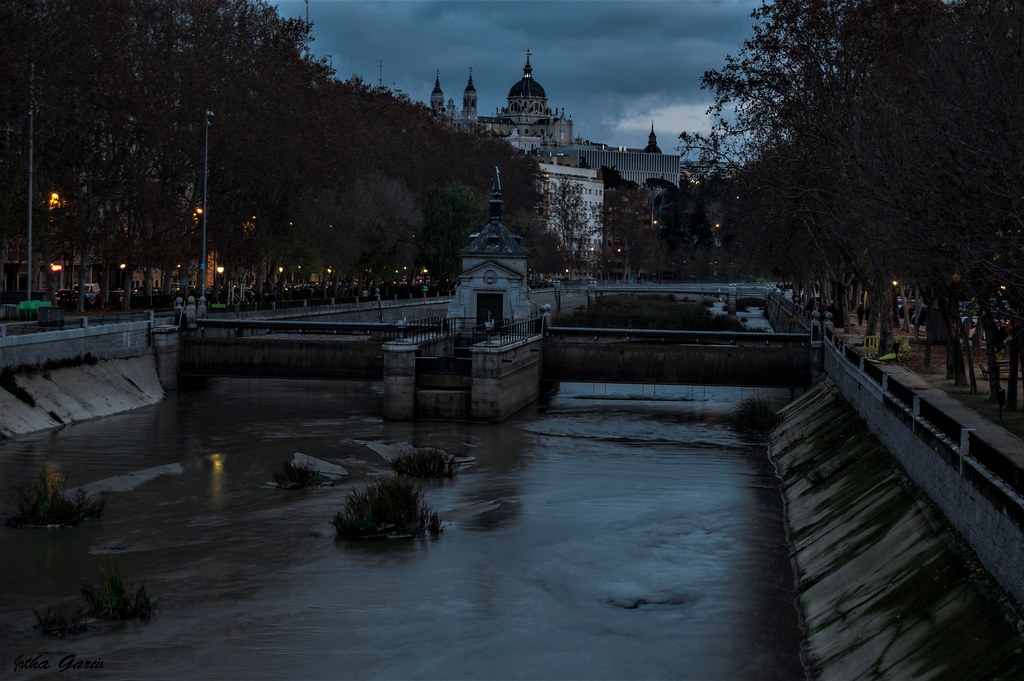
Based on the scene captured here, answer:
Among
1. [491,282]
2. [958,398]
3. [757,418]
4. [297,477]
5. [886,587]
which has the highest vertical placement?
[491,282]

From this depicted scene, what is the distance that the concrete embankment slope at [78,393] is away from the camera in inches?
1729

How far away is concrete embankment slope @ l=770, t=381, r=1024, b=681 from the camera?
1628cm

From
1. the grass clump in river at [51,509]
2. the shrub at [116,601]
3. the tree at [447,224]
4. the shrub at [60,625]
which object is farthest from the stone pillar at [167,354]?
the tree at [447,224]

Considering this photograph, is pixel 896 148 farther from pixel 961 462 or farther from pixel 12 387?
pixel 12 387

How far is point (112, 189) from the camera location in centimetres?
6719

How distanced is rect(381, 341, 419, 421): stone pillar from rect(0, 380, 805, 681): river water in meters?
4.79

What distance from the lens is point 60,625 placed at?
21531 millimetres

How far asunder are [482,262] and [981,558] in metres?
43.5

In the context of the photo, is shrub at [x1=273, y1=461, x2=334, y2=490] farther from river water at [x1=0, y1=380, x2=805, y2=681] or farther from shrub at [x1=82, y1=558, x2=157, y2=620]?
shrub at [x1=82, y1=558, x2=157, y2=620]

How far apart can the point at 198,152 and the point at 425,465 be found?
4235cm

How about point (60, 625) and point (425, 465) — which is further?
point (425, 465)

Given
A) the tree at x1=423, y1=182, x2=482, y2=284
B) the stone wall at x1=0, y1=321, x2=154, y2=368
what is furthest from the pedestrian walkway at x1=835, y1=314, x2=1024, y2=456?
the tree at x1=423, y1=182, x2=482, y2=284

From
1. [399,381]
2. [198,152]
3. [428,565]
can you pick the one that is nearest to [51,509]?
[428,565]

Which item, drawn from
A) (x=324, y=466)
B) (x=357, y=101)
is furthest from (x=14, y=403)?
(x=357, y=101)
